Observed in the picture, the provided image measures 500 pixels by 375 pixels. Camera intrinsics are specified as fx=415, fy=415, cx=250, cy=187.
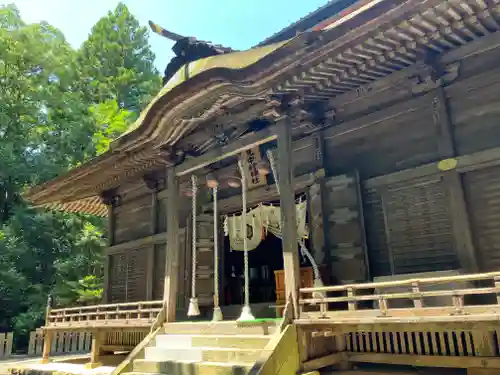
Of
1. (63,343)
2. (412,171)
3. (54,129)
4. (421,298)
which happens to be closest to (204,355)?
(421,298)

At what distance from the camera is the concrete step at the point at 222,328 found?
6734mm

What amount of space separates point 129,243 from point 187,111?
6625mm

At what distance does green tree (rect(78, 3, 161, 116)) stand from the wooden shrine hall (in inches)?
724

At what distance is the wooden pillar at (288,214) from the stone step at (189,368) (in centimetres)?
120

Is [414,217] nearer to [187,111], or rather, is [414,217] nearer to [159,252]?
[187,111]

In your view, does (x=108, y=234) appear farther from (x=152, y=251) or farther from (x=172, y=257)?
(x=172, y=257)

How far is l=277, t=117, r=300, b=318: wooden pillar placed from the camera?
6777 millimetres

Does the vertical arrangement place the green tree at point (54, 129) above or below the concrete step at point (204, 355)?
above

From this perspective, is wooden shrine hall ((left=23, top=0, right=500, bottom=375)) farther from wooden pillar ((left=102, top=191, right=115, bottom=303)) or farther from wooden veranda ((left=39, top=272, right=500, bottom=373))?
wooden pillar ((left=102, top=191, right=115, bottom=303))

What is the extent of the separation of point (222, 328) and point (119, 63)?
2522 centimetres

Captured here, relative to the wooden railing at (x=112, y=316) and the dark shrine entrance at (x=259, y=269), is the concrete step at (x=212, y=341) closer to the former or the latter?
the wooden railing at (x=112, y=316)

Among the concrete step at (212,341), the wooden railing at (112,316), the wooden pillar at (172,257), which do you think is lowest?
the concrete step at (212,341)

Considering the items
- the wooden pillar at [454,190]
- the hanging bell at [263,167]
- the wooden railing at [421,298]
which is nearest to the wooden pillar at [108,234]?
the hanging bell at [263,167]

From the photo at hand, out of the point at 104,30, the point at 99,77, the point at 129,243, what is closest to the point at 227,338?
the point at 129,243
